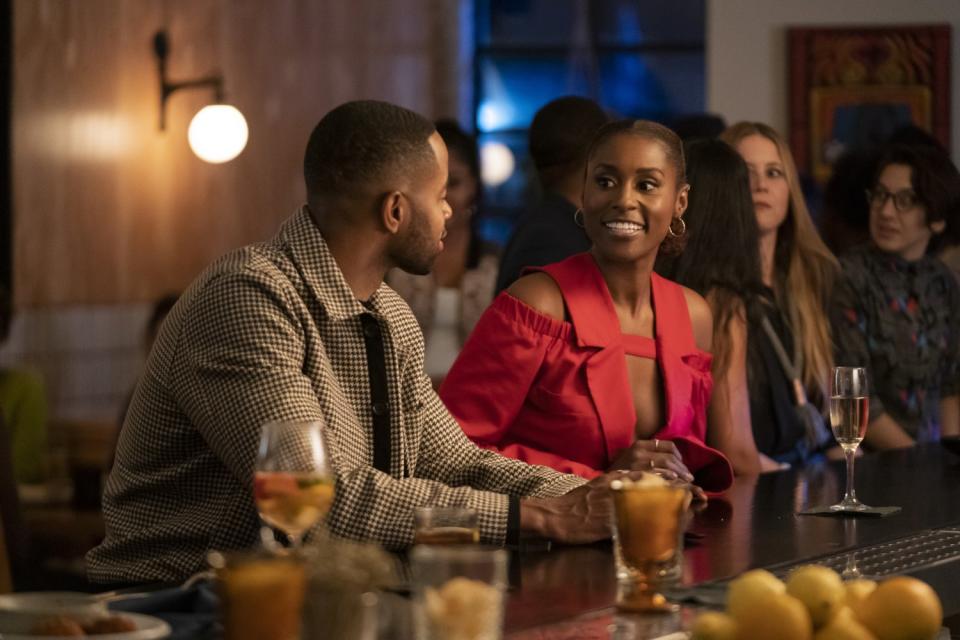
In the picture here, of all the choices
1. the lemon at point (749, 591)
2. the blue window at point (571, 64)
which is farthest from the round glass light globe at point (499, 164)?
the lemon at point (749, 591)

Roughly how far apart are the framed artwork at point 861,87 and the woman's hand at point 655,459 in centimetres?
368

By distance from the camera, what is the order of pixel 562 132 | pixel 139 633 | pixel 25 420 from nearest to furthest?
pixel 139 633, pixel 562 132, pixel 25 420

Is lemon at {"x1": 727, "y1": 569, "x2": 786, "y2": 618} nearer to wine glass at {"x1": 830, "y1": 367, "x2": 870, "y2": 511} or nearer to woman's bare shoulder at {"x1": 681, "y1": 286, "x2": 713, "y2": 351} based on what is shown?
wine glass at {"x1": 830, "y1": 367, "x2": 870, "y2": 511}

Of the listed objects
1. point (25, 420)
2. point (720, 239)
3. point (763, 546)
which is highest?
point (720, 239)

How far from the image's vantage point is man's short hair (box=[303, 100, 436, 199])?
Answer: 242cm

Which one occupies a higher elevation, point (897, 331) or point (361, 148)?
point (361, 148)

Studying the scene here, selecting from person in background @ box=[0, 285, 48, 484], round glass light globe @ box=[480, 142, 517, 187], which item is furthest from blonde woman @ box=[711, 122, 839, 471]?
round glass light globe @ box=[480, 142, 517, 187]

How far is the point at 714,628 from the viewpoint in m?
1.47

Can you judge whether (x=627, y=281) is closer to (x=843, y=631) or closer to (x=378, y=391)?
(x=378, y=391)

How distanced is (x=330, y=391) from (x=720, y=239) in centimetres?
151

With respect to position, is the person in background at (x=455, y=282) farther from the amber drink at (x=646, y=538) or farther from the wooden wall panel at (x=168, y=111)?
the amber drink at (x=646, y=538)

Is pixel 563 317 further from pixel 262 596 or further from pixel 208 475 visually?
pixel 262 596

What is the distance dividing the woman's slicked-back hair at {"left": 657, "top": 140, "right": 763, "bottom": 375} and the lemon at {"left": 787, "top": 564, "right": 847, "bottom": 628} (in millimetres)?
1994

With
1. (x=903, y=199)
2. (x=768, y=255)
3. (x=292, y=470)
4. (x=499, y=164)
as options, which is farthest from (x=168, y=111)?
(x=292, y=470)
